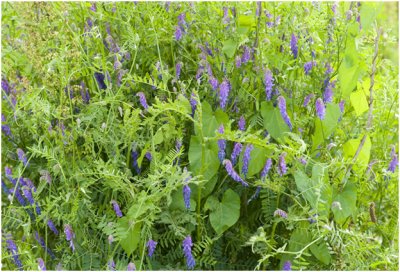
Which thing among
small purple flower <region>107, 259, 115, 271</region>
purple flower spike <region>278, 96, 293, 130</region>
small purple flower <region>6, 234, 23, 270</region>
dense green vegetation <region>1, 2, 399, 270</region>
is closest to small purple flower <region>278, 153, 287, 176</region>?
dense green vegetation <region>1, 2, 399, 270</region>

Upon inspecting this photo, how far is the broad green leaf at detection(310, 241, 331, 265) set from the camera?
172 cm

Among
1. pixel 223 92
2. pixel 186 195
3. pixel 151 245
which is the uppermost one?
pixel 223 92

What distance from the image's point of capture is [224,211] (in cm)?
176

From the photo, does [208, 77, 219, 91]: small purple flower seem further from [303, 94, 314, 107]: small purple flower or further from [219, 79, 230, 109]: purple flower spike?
[303, 94, 314, 107]: small purple flower

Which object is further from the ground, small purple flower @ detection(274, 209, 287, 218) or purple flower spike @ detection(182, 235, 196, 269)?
small purple flower @ detection(274, 209, 287, 218)

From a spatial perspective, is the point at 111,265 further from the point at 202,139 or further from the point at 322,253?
the point at 322,253

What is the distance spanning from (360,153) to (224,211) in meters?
0.40

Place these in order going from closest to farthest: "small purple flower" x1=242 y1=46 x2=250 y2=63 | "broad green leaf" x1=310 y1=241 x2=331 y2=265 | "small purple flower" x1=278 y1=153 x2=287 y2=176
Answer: "small purple flower" x1=278 y1=153 x2=287 y2=176, "broad green leaf" x1=310 y1=241 x2=331 y2=265, "small purple flower" x1=242 y1=46 x2=250 y2=63

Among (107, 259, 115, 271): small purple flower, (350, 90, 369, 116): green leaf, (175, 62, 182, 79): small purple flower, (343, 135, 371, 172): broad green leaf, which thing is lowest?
(107, 259, 115, 271): small purple flower

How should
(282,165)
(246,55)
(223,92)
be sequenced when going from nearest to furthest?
(282,165) < (223,92) < (246,55)

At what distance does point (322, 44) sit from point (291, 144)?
1.50 feet

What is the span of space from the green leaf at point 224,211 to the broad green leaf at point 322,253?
0.22 metres

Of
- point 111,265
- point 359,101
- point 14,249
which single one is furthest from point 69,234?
point 359,101

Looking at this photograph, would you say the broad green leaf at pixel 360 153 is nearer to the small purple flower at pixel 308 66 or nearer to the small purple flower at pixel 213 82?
the small purple flower at pixel 308 66
